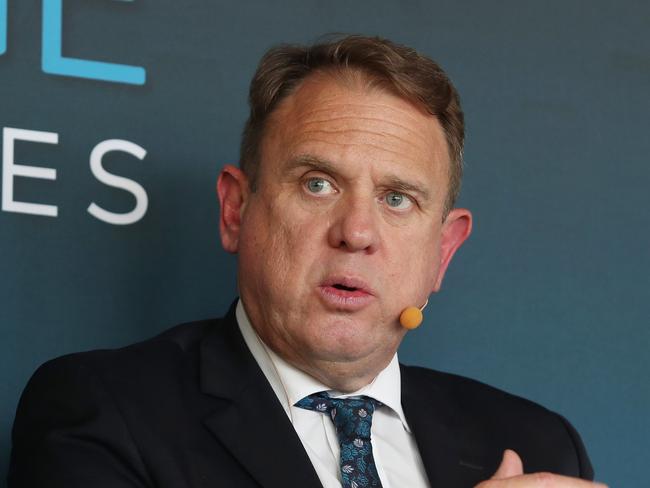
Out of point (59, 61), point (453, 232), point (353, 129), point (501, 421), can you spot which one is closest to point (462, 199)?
point (453, 232)

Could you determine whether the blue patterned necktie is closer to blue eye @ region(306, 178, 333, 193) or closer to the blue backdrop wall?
blue eye @ region(306, 178, 333, 193)

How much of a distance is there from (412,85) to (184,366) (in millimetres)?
594

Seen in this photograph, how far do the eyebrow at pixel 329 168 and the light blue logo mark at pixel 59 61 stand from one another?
545mm

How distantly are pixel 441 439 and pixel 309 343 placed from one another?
12.5 inches

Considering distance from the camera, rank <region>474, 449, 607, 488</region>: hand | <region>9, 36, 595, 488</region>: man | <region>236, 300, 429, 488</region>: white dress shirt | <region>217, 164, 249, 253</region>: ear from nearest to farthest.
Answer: <region>474, 449, 607, 488</region>: hand → <region>9, 36, 595, 488</region>: man → <region>236, 300, 429, 488</region>: white dress shirt → <region>217, 164, 249, 253</region>: ear

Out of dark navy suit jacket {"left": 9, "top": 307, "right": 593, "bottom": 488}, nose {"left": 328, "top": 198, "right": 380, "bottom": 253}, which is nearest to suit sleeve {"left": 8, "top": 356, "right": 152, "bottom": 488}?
dark navy suit jacket {"left": 9, "top": 307, "right": 593, "bottom": 488}

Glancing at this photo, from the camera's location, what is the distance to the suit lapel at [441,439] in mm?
1824

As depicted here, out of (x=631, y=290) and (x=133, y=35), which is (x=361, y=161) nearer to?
(x=133, y=35)

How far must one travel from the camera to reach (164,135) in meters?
2.19

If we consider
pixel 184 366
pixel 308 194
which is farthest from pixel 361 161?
pixel 184 366

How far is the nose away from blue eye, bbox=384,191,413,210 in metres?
0.04

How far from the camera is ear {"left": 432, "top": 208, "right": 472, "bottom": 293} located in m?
1.99

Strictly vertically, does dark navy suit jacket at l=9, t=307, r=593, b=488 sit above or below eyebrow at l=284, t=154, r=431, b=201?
below

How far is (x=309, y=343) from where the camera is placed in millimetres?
1729
